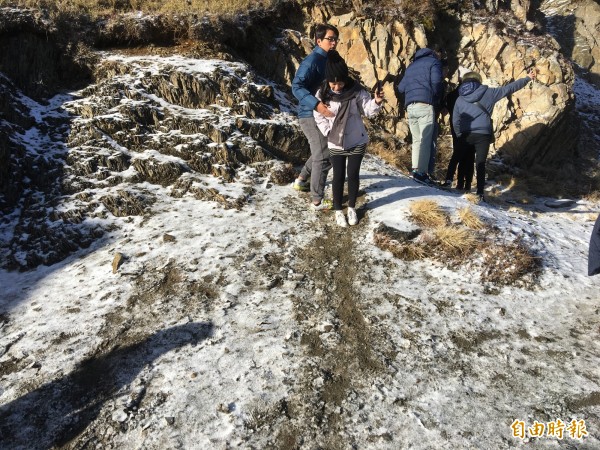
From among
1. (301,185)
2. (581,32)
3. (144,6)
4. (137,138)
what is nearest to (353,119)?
(301,185)

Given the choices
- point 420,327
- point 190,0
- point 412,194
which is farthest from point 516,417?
point 190,0

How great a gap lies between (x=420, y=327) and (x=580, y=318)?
6.86 ft

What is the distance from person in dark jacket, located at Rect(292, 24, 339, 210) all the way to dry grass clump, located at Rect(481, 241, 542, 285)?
9.82 ft

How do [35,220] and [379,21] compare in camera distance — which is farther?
[379,21]

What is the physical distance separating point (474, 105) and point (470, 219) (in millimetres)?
3312

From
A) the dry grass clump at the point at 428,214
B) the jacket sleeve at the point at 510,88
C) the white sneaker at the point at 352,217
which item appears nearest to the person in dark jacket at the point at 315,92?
the white sneaker at the point at 352,217

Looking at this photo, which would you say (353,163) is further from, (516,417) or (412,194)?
(516,417)

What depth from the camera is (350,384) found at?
3.86 m

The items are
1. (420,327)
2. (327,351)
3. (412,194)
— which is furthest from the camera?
(412,194)

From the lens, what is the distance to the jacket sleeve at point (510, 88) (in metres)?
7.84

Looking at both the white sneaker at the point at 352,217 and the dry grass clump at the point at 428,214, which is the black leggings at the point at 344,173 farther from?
the dry grass clump at the point at 428,214

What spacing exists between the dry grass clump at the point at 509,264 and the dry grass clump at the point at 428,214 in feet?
2.69

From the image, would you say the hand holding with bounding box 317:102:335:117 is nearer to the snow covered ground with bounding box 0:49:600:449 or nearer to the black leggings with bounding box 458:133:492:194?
the snow covered ground with bounding box 0:49:600:449

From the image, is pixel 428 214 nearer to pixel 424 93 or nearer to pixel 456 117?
pixel 424 93
